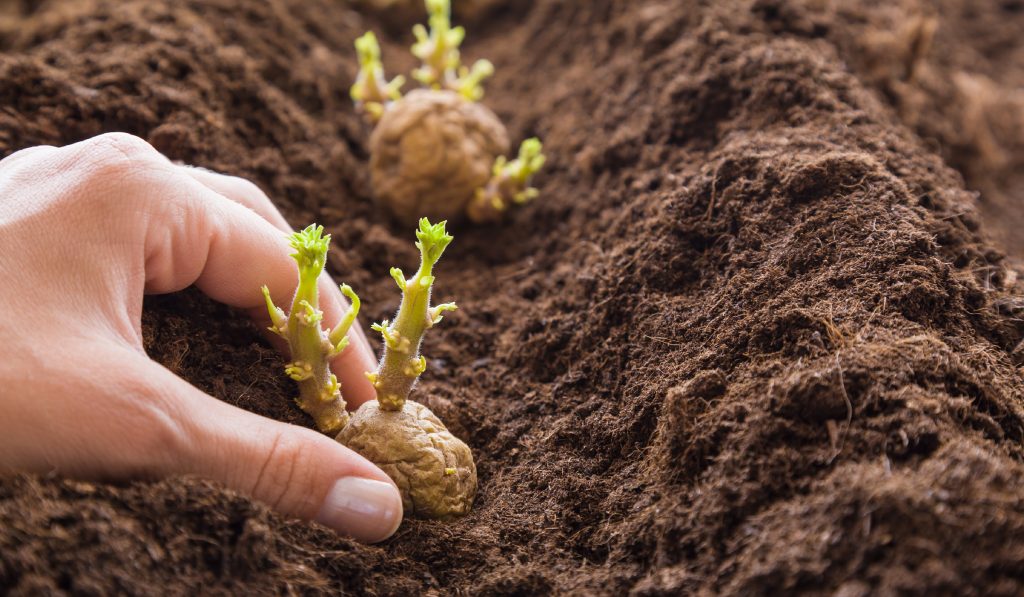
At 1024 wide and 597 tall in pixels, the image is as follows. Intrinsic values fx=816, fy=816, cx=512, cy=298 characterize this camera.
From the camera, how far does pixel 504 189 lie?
3.06 metres

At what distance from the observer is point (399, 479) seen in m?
1.81

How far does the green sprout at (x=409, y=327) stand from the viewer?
175 centimetres

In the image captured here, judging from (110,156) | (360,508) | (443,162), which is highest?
(110,156)

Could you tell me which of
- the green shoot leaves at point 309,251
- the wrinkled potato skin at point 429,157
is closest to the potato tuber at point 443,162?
the wrinkled potato skin at point 429,157

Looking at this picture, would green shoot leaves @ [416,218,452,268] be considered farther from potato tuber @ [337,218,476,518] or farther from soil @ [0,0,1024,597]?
soil @ [0,0,1024,597]

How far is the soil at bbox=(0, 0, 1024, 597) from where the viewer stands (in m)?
1.42

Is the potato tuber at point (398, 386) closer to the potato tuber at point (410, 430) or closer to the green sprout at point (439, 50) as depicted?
the potato tuber at point (410, 430)

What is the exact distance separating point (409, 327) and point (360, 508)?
0.40m

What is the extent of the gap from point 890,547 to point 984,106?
357 cm

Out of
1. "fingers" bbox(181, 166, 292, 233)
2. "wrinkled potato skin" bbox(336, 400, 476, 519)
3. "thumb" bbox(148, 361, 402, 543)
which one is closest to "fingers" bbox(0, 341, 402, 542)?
"thumb" bbox(148, 361, 402, 543)

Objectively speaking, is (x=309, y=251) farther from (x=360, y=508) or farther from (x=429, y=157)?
(x=429, y=157)

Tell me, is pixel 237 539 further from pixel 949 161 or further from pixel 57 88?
pixel 949 161

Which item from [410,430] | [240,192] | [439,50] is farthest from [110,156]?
[439,50]

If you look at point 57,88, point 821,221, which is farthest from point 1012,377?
point 57,88
